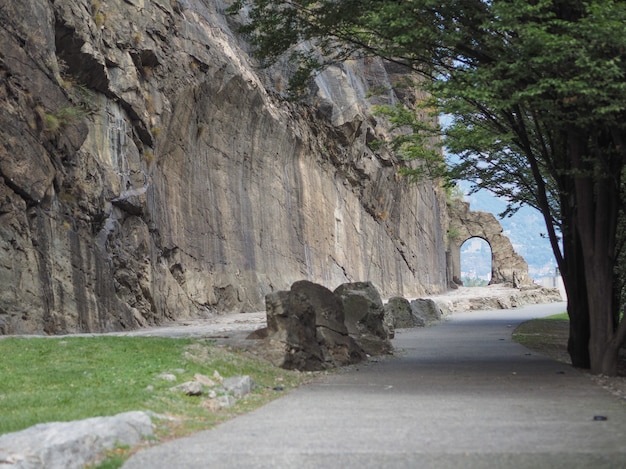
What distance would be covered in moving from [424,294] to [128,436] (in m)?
56.4

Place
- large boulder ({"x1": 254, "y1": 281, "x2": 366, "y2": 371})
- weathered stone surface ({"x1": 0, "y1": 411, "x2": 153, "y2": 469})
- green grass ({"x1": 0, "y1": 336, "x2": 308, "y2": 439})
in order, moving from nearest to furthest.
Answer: weathered stone surface ({"x1": 0, "y1": 411, "x2": 153, "y2": 469}) → green grass ({"x1": 0, "y1": 336, "x2": 308, "y2": 439}) → large boulder ({"x1": 254, "y1": 281, "x2": 366, "y2": 371})

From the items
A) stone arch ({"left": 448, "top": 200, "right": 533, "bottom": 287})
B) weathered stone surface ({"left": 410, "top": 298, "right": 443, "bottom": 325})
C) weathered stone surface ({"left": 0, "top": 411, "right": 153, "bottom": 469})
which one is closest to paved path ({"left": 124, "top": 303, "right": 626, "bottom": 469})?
weathered stone surface ({"left": 0, "top": 411, "right": 153, "bottom": 469})

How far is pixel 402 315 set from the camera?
29922 millimetres

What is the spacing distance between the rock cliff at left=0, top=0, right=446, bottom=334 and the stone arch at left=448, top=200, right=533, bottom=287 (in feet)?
119

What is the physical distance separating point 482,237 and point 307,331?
72.2 meters

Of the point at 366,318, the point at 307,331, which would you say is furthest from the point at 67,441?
the point at 366,318

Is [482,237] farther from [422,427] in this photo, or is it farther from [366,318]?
[422,427]

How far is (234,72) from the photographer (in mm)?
33031

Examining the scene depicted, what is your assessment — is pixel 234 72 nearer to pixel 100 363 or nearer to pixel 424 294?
pixel 100 363

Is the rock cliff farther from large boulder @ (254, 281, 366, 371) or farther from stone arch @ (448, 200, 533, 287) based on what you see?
stone arch @ (448, 200, 533, 287)

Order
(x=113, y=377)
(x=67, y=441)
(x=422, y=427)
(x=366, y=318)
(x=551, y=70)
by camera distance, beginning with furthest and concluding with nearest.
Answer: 1. (x=366, y=318)
2. (x=551, y=70)
3. (x=113, y=377)
4. (x=422, y=427)
5. (x=67, y=441)

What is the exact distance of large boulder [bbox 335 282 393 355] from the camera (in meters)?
18.5

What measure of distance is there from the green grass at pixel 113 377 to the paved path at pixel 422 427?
61 centimetres

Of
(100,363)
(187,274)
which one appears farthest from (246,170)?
(100,363)
